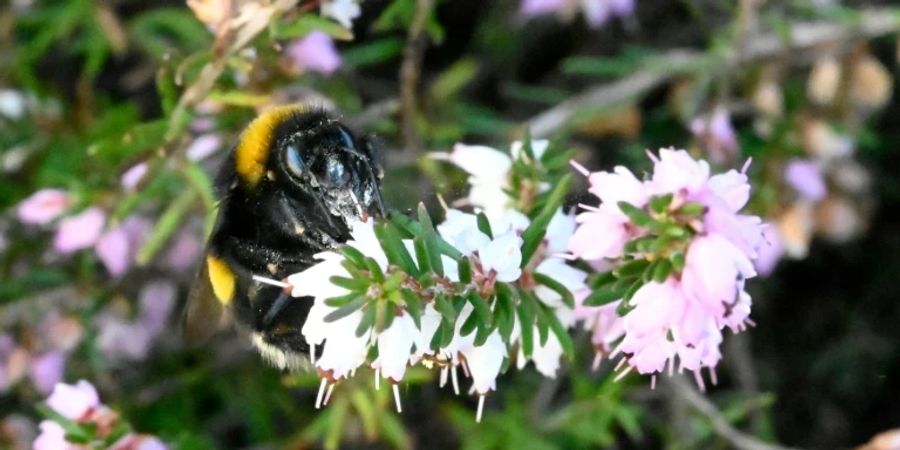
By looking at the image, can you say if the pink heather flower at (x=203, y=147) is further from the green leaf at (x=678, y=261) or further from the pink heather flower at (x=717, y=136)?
the green leaf at (x=678, y=261)

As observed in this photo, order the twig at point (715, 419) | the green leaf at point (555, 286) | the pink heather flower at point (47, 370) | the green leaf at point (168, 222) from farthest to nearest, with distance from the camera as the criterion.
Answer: the pink heather flower at point (47, 370) → the green leaf at point (168, 222) → the twig at point (715, 419) → the green leaf at point (555, 286)

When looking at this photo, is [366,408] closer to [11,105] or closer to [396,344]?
[396,344]

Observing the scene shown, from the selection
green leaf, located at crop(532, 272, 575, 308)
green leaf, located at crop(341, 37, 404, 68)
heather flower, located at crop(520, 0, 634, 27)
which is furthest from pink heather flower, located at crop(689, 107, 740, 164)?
green leaf, located at crop(532, 272, 575, 308)

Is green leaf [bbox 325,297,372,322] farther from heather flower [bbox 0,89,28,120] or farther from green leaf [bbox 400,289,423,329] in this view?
heather flower [bbox 0,89,28,120]

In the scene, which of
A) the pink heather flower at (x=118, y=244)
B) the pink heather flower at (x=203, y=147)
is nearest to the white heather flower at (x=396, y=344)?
the pink heather flower at (x=203, y=147)

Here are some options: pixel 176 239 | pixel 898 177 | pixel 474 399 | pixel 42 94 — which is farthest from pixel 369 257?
pixel 898 177

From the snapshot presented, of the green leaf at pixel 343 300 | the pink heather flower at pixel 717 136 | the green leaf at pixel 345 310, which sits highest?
the green leaf at pixel 343 300

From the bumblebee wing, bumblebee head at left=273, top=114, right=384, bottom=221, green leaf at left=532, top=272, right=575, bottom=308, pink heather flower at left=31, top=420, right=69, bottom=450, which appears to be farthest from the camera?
pink heather flower at left=31, top=420, right=69, bottom=450
